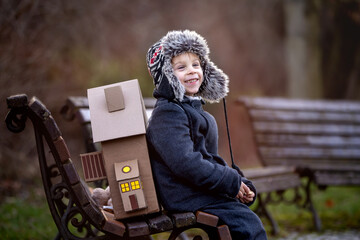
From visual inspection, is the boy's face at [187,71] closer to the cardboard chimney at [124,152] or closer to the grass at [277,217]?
the cardboard chimney at [124,152]

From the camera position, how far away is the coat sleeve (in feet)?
8.11

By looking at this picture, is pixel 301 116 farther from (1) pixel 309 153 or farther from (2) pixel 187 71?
(2) pixel 187 71

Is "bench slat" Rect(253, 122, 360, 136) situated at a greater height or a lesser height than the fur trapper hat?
lesser

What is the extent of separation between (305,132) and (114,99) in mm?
3406

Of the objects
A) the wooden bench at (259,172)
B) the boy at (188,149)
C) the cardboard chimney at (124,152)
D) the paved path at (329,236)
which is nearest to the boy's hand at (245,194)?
the boy at (188,149)

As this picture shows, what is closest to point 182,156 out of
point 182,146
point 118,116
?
point 182,146

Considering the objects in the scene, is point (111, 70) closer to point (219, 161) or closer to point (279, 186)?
point (279, 186)

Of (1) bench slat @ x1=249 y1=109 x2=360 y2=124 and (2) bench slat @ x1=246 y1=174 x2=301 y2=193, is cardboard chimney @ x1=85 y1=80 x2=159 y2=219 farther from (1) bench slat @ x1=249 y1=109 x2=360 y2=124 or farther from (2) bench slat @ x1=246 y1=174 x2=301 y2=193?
(1) bench slat @ x1=249 y1=109 x2=360 y2=124

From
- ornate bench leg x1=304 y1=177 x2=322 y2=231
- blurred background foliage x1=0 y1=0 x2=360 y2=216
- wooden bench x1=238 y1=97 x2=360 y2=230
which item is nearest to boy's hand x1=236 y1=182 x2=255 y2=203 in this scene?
wooden bench x1=238 y1=97 x2=360 y2=230

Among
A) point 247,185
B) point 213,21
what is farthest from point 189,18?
point 247,185

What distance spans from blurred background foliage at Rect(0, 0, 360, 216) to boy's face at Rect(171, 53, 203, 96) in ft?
10.2

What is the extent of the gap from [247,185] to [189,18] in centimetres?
961

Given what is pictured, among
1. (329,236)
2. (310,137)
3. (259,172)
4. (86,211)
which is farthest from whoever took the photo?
(310,137)

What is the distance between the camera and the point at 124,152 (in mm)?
2492
